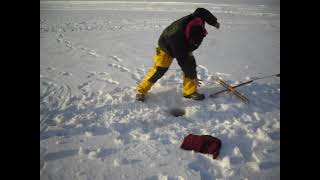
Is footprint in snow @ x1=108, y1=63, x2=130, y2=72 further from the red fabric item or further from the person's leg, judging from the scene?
the red fabric item

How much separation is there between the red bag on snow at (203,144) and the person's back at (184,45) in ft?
3.69

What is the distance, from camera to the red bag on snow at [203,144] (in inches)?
134

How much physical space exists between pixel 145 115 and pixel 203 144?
1.10 meters

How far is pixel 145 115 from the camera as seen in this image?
4.19m

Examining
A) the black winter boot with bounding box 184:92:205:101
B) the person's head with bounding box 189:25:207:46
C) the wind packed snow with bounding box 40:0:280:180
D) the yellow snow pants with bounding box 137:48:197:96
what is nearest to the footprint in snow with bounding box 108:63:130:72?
the wind packed snow with bounding box 40:0:280:180

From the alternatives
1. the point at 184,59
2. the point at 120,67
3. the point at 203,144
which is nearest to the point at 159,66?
the point at 184,59

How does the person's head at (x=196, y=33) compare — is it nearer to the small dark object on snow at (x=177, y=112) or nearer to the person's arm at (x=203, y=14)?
the person's arm at (x=203, y=14)
